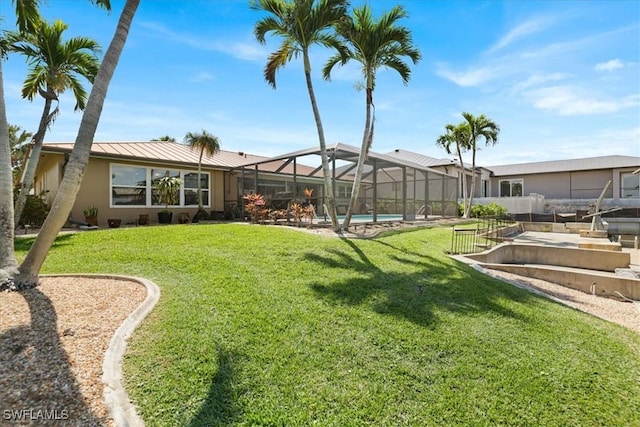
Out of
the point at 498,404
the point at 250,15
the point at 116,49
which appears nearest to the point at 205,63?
the point at 250,15

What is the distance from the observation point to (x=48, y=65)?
33.5ft

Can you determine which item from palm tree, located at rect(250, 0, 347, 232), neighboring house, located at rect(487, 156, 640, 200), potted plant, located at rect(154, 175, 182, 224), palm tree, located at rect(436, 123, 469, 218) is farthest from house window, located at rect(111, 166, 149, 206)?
neighboring house, located at rect(487, 156, 640, 200)

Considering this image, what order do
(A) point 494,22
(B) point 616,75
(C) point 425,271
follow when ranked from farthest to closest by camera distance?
(B) point 616,75 < (A) point 494,22 < (C) point 425,271

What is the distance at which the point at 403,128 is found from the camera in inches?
661

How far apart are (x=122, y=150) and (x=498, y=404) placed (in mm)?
15598

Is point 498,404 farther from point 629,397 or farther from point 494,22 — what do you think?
point 494,22

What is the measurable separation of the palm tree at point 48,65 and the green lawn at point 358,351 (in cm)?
537

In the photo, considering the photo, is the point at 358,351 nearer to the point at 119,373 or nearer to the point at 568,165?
the point at 119,373

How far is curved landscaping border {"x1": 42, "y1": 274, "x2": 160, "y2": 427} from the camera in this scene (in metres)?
2.47

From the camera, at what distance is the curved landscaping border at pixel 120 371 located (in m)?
2.47

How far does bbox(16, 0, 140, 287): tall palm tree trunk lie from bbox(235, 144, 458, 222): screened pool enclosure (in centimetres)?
839

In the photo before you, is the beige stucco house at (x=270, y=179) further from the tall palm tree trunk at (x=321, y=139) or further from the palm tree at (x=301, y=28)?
the palm tree at (x=301, y=28)

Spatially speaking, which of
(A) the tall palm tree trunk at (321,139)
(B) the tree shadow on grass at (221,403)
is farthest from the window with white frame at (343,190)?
(B) the tree shadow on grass at (221,403)

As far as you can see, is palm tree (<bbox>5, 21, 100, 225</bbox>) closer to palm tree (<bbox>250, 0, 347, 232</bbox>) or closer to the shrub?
palm tree (<bbox>250, 0, 347, 232</bbox>)
